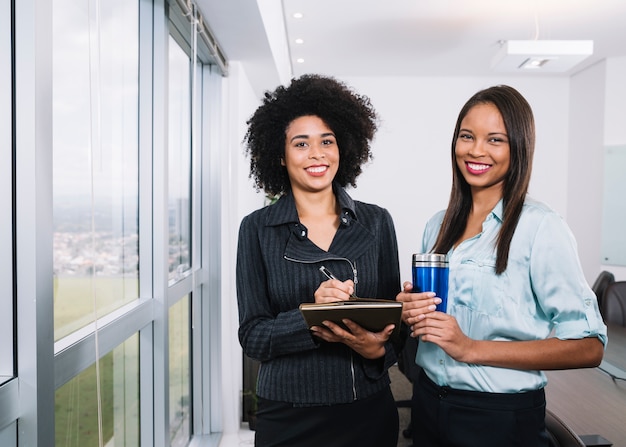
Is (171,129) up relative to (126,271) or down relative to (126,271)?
up

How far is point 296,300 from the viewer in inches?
51.6

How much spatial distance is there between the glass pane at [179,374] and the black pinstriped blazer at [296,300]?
1.20 m

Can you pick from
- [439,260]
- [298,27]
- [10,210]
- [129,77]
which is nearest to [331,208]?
[439,260]

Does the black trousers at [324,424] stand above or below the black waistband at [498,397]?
below

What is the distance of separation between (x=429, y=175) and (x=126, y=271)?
181 inches

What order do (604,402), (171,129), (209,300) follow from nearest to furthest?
(604,402)
(171,129)
(209,300)

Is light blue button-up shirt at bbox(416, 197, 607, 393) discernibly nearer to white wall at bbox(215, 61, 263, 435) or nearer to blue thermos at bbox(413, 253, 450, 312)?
blue thermos at bbox(413, 253, 450, 312)

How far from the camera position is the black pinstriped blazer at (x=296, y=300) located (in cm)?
128

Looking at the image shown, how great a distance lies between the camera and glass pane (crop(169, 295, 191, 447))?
2488 mm

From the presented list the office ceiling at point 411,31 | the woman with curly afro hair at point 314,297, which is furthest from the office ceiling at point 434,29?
the woman with curly afro hair at point 314,297

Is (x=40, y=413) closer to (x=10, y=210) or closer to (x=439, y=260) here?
(x=10, y=210)

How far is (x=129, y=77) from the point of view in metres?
1.87

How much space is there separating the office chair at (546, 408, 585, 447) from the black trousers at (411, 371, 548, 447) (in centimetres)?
15

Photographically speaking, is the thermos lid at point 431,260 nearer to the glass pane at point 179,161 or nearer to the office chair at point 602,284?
the glass pane at point 179,161
